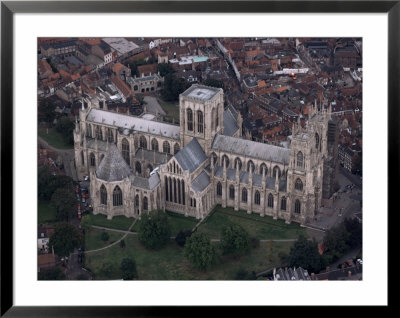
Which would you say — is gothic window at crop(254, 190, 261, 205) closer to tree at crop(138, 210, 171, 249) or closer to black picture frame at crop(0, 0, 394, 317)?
tree at crop(138, 210, 171, 249)

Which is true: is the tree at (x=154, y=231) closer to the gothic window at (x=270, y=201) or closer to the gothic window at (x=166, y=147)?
the gothic window at (x=270, y=201)

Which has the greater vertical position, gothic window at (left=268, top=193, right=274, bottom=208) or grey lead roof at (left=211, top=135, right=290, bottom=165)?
grey lead roof at (left=211, top=135, right=290, bottom=165)

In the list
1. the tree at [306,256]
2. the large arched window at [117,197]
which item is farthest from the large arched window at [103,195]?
the tree at [306,256]

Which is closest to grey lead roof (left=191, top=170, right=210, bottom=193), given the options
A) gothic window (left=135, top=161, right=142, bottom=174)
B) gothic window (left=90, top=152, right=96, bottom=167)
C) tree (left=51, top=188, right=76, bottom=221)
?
gothic window (left=135, top=161, right=142, bottom=174)

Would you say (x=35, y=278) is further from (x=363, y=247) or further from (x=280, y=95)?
(x=280, y=95)

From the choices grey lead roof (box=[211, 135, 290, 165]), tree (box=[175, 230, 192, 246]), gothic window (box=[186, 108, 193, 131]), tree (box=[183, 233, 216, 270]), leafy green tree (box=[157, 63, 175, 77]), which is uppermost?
leafy green tree (box=[157, 63, 175, 77])

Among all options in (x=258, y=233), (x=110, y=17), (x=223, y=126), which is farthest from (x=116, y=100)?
(x=110, y=17)
